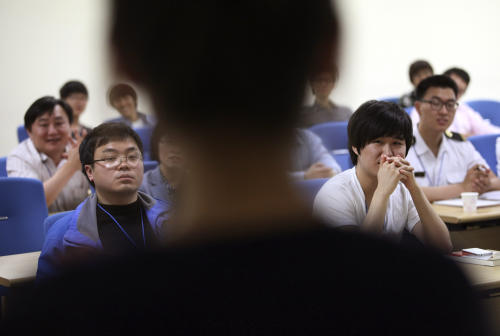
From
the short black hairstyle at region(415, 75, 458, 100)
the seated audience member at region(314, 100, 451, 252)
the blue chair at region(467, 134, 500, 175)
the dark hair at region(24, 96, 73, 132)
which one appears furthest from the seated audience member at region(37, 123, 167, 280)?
the blue chair at region(467, 134, 500, 175)

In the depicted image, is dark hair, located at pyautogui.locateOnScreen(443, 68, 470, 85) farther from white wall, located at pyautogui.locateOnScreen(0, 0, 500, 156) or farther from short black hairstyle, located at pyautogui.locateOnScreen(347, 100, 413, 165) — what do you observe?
short black hairstyle, located at pyautogui.locateOnScreen(347, 100, 413, 165)

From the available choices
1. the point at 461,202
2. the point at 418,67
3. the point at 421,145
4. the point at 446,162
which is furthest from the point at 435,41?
the point at 421,145

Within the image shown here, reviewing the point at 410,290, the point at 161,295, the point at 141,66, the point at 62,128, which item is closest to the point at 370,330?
the point at 410,290

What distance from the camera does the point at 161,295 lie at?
422 millimetres

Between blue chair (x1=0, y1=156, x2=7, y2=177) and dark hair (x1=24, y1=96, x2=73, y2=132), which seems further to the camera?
blue chair (x1=0, y1=156, x2=7, y2=177)

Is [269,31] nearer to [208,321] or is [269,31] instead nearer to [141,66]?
[141,66]

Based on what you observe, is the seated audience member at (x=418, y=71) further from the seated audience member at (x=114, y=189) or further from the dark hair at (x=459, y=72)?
the seated audience member at (x=114, y=189)

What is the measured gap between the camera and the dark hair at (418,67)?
386 centimetres

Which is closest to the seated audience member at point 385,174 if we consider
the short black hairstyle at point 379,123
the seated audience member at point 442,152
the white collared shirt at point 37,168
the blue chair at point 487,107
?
the short black hairstyle at point 379,123

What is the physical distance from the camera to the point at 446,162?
2492mm

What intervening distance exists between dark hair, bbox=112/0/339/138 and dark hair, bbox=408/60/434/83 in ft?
11.8

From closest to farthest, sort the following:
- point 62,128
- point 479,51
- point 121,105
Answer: point 121,105, point 62,128, point 479,51

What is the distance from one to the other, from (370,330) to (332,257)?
7 centimetres

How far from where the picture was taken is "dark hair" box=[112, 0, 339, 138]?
1.29 ft
